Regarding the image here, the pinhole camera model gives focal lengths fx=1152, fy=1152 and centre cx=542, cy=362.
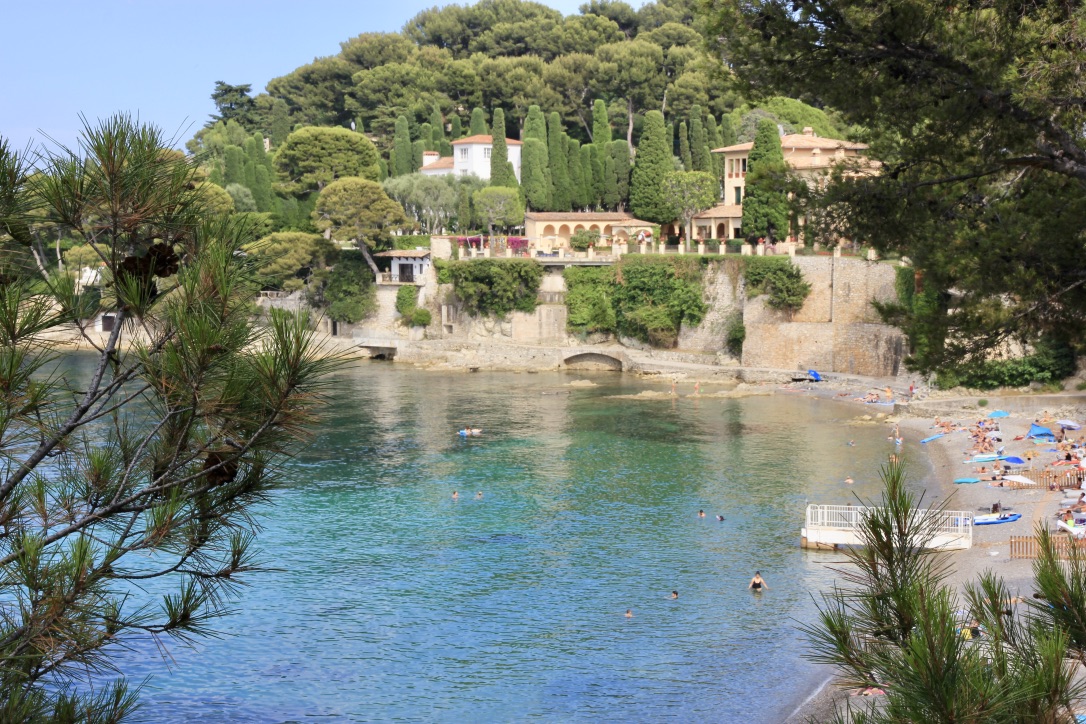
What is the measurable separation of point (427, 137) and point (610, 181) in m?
13.0

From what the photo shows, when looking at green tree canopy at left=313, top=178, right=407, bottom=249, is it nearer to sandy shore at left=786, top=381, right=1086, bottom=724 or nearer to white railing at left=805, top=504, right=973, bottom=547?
sandy shore at left=786, top=381, right=1086, bottom=724

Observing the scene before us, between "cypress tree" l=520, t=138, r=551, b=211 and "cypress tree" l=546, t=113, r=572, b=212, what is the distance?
0.31 m

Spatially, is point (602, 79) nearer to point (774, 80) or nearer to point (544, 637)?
point (544, 637)

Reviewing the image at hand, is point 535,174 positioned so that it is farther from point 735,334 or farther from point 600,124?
point 735,334

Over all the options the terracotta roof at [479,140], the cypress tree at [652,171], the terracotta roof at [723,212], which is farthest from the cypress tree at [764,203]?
the terracotta roof at [479,140]

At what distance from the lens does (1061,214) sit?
9.22 meters

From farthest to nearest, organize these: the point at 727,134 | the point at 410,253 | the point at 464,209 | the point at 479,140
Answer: the point at 479,140
the point at 727,134
the point at 464,209
the point at 410,253

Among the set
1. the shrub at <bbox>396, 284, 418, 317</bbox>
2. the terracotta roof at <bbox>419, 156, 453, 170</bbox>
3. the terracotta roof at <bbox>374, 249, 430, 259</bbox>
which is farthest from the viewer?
the terracotta roof at <bbox>419, 156, 453, 170</bbox>

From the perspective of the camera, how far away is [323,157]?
181 feet

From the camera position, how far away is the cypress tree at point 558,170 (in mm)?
56875

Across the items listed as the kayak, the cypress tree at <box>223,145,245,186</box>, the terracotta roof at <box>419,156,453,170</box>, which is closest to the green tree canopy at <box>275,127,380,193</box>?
the cypress tree at <box>223,145,245,186</box>

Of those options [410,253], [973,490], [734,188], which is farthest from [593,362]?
[973,490]

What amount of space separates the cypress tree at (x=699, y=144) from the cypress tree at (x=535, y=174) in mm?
7487

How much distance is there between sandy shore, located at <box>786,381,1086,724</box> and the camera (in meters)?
15.6
